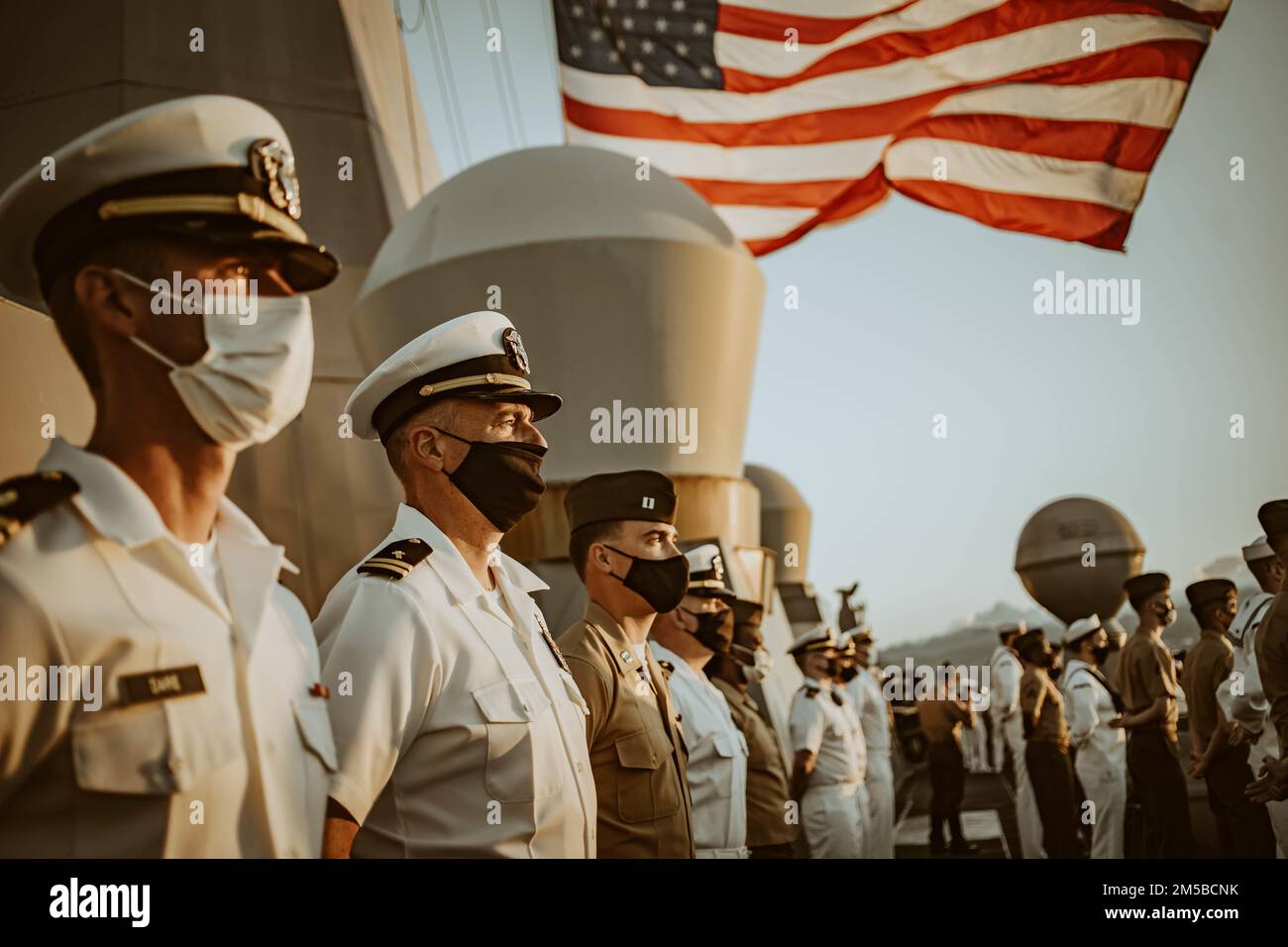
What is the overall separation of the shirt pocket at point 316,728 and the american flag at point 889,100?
22.9ft

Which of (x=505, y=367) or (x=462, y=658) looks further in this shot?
(x=505, y=367)

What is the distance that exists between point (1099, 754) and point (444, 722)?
286 inches

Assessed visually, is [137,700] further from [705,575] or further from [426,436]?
[705,575]

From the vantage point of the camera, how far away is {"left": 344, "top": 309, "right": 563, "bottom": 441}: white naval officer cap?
263 centimetres

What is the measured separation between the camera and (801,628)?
16422 millimetres

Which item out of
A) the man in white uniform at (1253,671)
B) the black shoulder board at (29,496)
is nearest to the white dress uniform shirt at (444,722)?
the black shoulder board at (29,496)

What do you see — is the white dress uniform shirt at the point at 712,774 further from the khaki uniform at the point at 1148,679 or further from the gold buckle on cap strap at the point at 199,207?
the khaki uniform at the point at 1148,679

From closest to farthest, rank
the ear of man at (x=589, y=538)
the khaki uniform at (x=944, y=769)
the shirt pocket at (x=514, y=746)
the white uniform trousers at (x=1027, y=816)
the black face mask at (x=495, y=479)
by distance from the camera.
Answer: the shirt pocket at (x=514, y=746) < the black face mask at (x=495, y=479) < the ear of man at (x=589, y=538) < the white uniform trousers at (x=1027, y=816) < the khaki uniform at (x=944, y=769)

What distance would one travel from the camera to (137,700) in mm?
1681

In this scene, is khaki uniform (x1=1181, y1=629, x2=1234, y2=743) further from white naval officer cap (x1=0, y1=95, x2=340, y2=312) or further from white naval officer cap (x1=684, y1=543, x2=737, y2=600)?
white naval officer cap (x1=0, y1=95, x2=340, y2=312)

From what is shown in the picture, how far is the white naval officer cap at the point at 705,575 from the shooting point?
530 centimetres
